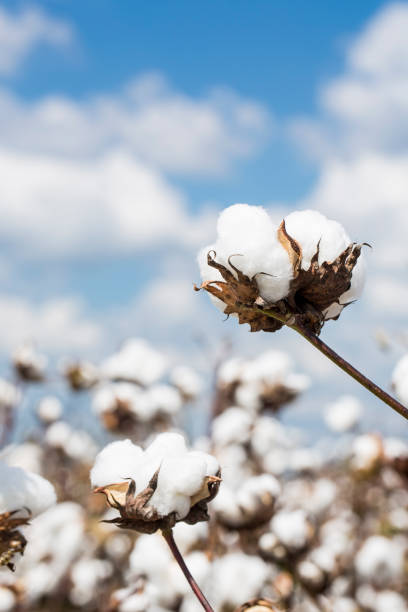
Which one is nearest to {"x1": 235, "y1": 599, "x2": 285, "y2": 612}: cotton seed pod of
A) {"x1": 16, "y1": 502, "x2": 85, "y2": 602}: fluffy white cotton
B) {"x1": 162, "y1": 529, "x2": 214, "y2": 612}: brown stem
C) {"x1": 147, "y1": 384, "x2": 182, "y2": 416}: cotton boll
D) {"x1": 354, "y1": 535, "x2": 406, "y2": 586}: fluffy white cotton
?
{"x1": 162, "y1": 529, "x2": 214, "y2": 612}: brown stem

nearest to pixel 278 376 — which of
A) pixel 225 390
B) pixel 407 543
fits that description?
pixel 225 390

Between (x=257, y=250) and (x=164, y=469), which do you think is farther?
(x=164, y=469)

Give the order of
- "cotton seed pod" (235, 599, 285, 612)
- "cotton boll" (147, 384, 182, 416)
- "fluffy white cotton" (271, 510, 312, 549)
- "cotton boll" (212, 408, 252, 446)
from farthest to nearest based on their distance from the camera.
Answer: "cotton boll" (147, 384, 182, 416) < "cotton boll" (212, 408, 252, 446) < "fluffy white cotton" (271, 510, 312, 549) < "cotton seed pod" (235, 599, 285, 612)

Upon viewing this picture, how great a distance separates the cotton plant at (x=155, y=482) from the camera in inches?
52.7

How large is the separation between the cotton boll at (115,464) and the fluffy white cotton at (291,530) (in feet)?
7.87

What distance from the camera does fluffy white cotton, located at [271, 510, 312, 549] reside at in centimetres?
362

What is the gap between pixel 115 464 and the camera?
1376mm

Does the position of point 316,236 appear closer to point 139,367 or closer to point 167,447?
point 167,447

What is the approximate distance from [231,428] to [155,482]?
367 centimetres

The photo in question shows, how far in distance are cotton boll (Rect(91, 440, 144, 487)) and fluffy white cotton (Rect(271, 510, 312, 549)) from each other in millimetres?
2399

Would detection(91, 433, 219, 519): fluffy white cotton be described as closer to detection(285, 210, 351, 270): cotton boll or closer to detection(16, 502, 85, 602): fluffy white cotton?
detection(285, 210, 351, 270): cotton boll

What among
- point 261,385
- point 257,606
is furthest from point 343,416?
point 257,606

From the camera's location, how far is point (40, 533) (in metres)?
6.51

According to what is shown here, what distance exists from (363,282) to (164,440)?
18.1 inches
